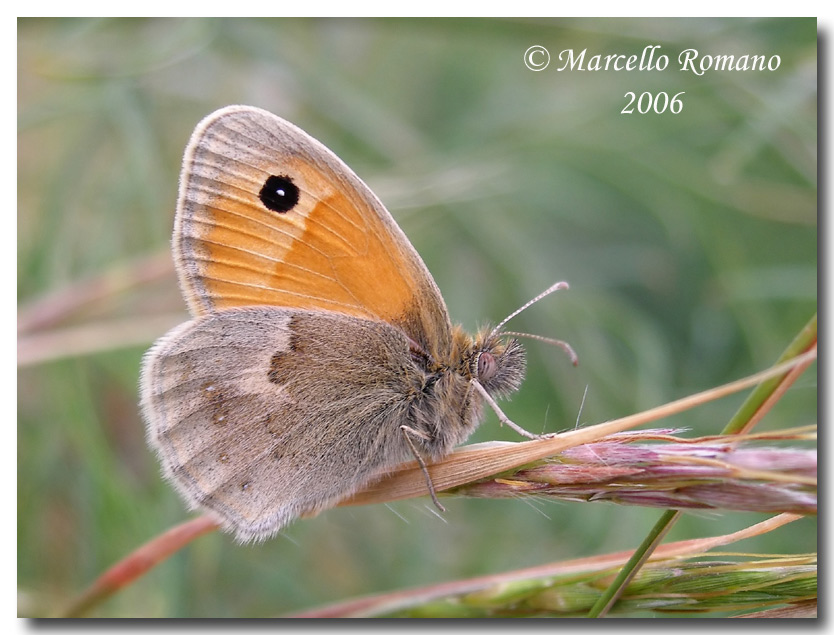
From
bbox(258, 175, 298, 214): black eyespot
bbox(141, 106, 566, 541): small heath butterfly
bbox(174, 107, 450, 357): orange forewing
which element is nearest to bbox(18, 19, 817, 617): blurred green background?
bbox(141, 106, 566, 541): small heath butterfly

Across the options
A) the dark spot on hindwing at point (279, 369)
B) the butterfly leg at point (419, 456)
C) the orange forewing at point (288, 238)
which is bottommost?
the butterfly leg at point (419, 456)

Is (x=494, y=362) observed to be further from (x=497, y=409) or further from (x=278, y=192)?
(x=278, y=192)

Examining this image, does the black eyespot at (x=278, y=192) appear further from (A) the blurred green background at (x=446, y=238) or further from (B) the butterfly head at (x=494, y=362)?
(A) the blurred green background at (x=446, y=238)

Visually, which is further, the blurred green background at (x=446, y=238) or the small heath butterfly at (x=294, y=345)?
the blurred green background at (x=446, y=238)

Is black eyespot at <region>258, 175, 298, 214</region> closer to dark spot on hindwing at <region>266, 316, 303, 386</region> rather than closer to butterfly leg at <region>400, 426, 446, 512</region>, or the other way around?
dark spot on hindwing at <region>266, 316, 303, 386</region>

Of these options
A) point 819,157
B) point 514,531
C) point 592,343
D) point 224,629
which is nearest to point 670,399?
point 592,343

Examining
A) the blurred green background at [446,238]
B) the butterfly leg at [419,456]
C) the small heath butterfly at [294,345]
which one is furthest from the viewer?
the blurred green background at [446,238]

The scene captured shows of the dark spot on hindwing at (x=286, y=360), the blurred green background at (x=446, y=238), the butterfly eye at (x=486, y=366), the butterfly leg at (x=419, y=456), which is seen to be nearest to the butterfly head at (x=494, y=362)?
the butterfly eye at (x=486, y=366)

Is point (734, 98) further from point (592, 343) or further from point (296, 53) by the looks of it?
point (296, 53)
